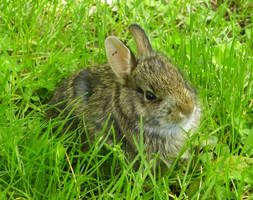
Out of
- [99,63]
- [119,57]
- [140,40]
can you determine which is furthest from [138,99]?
[99,63]

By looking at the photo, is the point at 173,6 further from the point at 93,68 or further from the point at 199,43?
the point at 93,68

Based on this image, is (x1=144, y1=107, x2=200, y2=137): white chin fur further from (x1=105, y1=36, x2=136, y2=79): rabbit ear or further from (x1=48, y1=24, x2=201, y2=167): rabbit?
(x1=105, y1=36, x2=136, y2=79): rabbit ear

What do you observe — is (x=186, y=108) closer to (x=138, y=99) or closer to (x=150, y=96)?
(x=150, y=96)

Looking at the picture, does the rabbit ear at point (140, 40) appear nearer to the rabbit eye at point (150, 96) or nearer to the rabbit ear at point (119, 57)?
the rabbit ear at point (119, 57)

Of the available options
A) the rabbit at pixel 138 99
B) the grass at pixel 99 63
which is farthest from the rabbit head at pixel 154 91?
the grass at pixel 99 63

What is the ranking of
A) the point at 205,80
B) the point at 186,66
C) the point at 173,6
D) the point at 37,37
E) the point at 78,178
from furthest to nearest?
the point at 173,6 < the point at 37,37 < the point at 186,66 < the point at 205,80 < the point at 78,178

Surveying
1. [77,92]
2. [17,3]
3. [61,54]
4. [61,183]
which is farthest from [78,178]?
[17,3]
